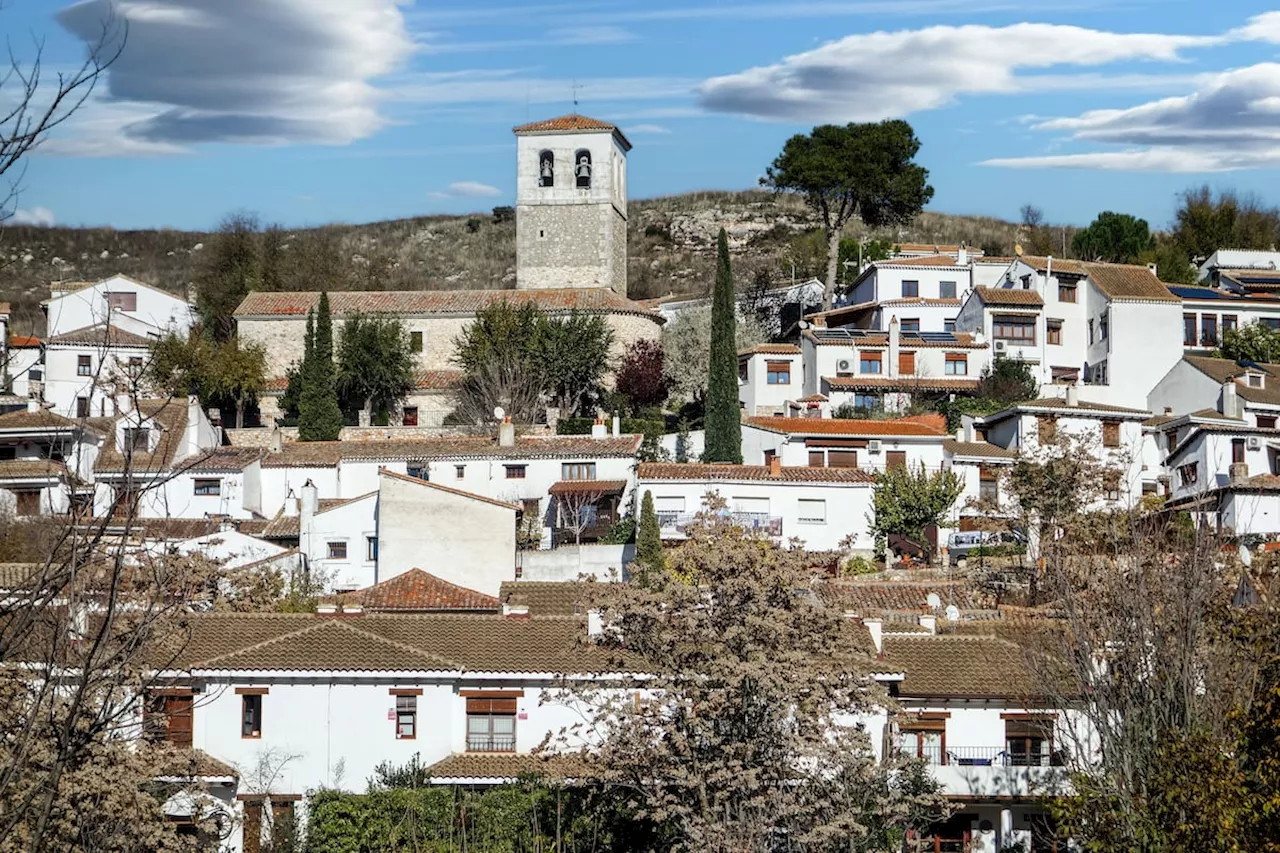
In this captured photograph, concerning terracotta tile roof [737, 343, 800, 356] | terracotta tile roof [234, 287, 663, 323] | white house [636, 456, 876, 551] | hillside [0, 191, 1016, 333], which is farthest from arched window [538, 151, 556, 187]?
white house [636, 456, 876, 551]

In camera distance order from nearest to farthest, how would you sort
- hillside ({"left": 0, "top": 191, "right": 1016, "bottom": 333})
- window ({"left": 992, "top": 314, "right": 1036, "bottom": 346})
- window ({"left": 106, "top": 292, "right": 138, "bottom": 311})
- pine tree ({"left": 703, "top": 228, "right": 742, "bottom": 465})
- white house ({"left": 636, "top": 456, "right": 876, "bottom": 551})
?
white house ({"left": 636, "top": 456, "right": 876, "bottom": 551})
pine tree ({"left": 703, "top": 228, "right": 742, "bottom": 465})
window ({"left": 992, "top": 314, "right": 1036, "bottom": 346})
window ({"left": 106, "top": 292, "right": 138, "bottom": 311})
hillside ({"left": 0, "top": 191, "right": 1016, "bottom": 333})

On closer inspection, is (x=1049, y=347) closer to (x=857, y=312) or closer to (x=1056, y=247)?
(x=857, y=312)

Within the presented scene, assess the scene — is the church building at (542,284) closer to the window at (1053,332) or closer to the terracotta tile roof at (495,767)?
the window at (1053,332)

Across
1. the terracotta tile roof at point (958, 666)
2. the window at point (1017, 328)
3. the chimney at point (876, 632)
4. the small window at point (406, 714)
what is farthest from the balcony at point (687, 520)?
the small window at point (406, 714)

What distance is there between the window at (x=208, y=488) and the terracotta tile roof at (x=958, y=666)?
27.5 m

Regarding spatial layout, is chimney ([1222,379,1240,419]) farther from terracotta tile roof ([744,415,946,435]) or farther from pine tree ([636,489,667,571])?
pine tree ([636,489,667,571])

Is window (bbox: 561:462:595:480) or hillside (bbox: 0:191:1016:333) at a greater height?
hillside (bbox: 0:191:1016:333)

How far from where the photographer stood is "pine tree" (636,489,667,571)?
42.4 metres

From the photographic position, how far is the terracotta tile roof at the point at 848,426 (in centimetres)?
5012

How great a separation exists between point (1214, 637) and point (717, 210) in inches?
3627

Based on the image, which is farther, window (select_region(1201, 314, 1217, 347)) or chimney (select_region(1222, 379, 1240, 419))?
window (select_region(1201, 314, 1217, 347))

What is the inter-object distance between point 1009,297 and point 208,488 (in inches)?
1110

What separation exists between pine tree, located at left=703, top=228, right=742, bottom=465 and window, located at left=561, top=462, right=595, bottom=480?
3778 millimetres

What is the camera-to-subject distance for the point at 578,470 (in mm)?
50438
